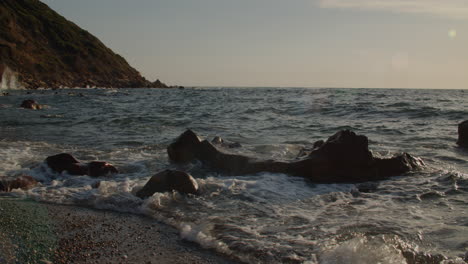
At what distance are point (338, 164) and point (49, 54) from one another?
72773 mm

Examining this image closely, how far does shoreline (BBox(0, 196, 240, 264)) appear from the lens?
3523mm

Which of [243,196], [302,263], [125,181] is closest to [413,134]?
[243,196]

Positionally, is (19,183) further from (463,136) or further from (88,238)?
(463,136)

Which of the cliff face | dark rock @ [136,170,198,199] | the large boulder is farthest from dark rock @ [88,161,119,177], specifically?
the cliff face

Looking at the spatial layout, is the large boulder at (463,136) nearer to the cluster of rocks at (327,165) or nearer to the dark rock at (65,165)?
the cluster of rocks at (327,165)

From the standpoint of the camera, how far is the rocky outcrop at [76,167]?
265 inches

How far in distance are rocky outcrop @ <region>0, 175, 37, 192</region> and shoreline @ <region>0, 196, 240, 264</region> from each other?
0.80 metres

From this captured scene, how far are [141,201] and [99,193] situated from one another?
0.77 m

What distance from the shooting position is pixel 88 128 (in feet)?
44.8

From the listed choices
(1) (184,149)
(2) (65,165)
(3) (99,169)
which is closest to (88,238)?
(3) (99,169)

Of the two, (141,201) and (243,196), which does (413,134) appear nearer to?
(243,196)

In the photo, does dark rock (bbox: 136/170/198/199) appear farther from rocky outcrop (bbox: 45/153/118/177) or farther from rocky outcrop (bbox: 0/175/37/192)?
rocky outcrop (bbox: 0/175/37/192)

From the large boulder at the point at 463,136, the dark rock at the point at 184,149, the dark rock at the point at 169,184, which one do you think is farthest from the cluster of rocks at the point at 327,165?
the large boulder at the point at 463,136

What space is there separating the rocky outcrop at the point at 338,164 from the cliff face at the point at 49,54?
175ft
